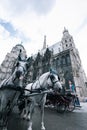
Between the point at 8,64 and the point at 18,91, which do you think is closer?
the point at 18,91

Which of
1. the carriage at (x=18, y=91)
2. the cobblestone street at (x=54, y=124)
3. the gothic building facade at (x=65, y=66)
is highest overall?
the gothic building facade at (x=65, y=66)

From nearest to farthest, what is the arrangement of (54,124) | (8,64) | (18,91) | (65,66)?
1. (18,91)
2. (54,124)
3. (65,66)
4. (8,64)

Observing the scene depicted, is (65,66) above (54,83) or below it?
above

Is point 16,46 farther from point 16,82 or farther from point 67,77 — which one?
point 16,82

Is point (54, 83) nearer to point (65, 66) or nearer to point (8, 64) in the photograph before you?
point (65, 66)

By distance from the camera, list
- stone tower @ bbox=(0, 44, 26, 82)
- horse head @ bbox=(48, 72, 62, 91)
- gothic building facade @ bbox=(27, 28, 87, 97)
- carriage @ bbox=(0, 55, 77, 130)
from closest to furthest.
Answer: carriage @ bbox=(0, 55, 77, 130) → horse head @ bbox=(48, 72, 62, 91) → gothic building facade @ bbox=(27, 28, 87, 97) → stone tower @ bbox=(0, 44, 26, 82)

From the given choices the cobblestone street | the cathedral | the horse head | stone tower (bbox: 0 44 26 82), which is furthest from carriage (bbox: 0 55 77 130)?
stone tower (bbox: 0 44 26 82)

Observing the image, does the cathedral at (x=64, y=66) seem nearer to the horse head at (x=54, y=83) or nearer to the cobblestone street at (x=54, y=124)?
the cobblestone street at (x=54, y=124)

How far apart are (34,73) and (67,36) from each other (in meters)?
18.1

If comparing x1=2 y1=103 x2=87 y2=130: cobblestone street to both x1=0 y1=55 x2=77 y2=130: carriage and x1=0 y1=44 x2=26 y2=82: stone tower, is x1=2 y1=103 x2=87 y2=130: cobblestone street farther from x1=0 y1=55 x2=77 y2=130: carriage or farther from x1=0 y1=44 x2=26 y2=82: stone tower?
x1=0 y1=44 x2=26 y2=82: stone tower

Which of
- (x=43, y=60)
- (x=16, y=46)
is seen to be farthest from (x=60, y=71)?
(x=16, y=46)

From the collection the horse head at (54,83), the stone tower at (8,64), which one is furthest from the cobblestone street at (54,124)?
the stone tower at (8,64)

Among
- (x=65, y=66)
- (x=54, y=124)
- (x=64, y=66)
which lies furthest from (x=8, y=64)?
(x=54, y=124)

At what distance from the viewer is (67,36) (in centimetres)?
2877
